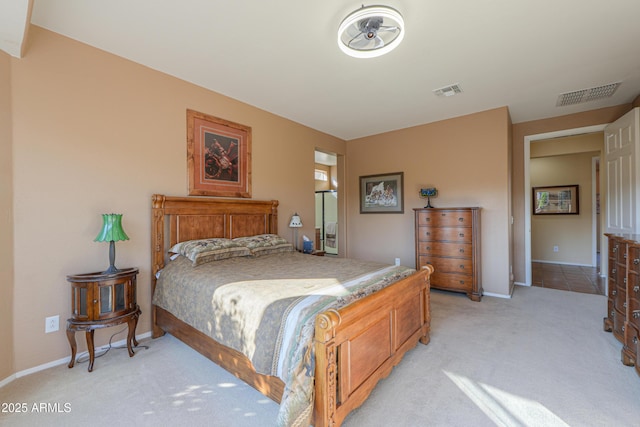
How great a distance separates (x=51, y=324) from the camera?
7.36ft

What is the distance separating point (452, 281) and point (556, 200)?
4391 mm

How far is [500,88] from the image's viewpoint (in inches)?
130

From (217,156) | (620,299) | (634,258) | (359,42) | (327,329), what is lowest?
(620,299)

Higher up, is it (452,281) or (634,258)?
(634,258)

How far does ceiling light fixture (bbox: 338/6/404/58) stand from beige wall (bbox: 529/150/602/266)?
232 inches

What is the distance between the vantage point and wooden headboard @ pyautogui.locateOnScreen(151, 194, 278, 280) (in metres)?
2.80

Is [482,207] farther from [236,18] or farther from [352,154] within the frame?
[236,18]

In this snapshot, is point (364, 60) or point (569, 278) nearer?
point (364, 60)

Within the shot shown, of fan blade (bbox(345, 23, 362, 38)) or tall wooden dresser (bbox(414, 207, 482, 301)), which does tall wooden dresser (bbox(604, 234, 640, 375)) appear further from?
fan blade (bbox(345, 23, 362, 38))

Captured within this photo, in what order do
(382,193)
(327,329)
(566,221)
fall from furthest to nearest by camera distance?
(566,221) < (382,193) < (327,329)

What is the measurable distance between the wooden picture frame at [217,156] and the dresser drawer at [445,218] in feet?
8.60

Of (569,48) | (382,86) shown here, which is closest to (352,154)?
(382,86)

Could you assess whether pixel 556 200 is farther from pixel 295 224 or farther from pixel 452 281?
pixel 295 224

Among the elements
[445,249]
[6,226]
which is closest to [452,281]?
[445,249]
